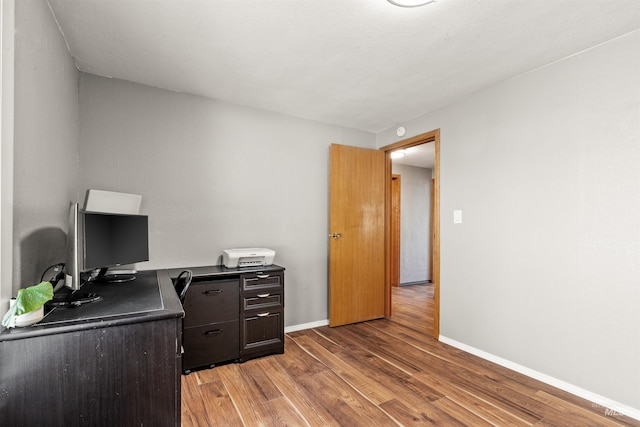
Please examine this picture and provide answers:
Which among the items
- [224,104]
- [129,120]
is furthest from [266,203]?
[129,120]

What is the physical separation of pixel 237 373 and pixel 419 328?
214cm

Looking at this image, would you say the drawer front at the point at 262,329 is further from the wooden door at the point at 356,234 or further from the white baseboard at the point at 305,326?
the wooden door at the point at 356,234

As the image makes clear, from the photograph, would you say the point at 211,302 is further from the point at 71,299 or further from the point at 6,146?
the point at 6,146

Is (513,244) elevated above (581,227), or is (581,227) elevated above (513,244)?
(581,227)

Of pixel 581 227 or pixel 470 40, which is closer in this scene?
pixel 470 40

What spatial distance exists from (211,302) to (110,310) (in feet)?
4.07

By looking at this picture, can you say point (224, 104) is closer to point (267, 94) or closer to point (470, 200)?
point (267, 94)

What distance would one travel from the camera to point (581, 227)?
2.19m

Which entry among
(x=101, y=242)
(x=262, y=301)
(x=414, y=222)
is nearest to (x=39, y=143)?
(x=101, y=242)

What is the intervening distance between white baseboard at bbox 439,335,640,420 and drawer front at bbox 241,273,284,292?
186 cm

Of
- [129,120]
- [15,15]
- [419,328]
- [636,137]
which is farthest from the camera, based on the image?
[419,328]

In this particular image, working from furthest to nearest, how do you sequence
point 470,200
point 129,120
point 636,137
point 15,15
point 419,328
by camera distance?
point 419,328 < point 470,200 < point 129,120 < point 636,137 < point 15,15

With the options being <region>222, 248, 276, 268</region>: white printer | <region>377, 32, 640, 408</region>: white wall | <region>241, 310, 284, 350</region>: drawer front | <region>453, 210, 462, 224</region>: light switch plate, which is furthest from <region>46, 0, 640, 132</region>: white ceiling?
<region>241, 310, 284, 350</region>: drawer front

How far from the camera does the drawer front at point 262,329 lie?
2.73 metres
